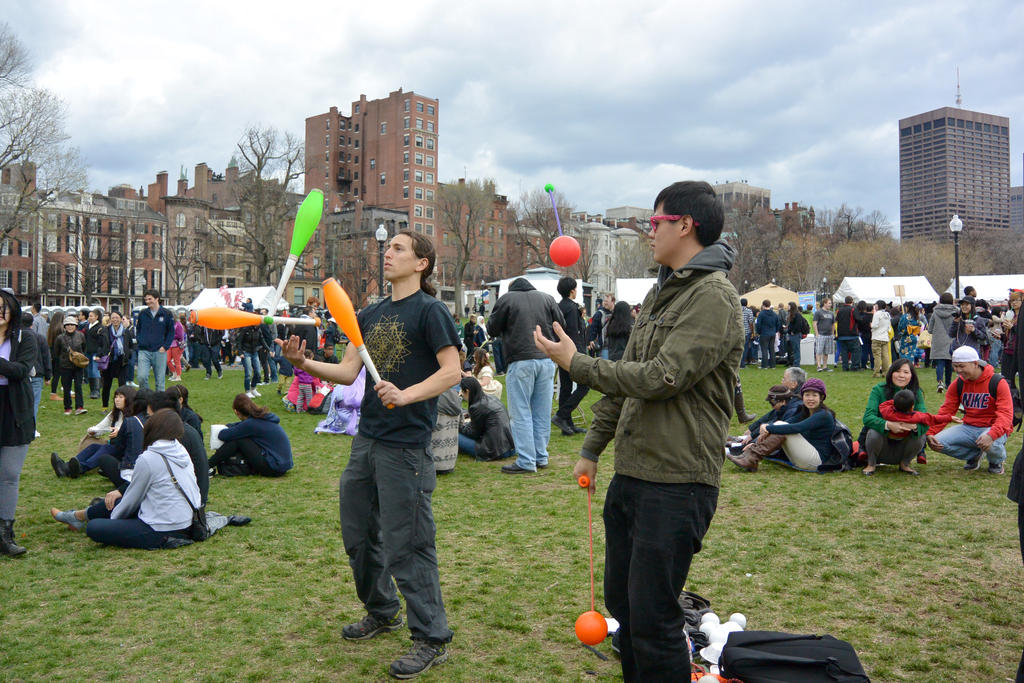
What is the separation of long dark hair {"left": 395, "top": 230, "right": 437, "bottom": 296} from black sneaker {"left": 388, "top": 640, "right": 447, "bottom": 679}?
1743 millimetres

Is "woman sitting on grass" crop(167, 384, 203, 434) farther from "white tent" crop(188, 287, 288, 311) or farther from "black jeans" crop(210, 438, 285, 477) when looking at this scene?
"white tent" crop(188, 287, 288, 311)

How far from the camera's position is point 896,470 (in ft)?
26.6

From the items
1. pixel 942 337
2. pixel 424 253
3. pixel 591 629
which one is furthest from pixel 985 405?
pixel 942 337

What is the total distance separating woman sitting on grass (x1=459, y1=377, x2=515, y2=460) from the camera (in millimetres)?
8922

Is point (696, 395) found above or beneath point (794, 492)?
above

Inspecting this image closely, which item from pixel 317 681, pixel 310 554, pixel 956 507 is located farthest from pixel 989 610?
pixel 310 554


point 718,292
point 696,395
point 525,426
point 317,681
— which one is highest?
point 718,292

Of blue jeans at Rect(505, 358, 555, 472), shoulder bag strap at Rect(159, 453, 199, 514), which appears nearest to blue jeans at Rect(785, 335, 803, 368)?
blue jeans at Rect(505, 358, 555, 472)

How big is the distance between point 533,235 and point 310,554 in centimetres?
6275

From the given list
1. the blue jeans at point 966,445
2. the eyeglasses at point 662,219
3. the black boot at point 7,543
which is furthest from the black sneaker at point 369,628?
the blue jeans at point 966,445

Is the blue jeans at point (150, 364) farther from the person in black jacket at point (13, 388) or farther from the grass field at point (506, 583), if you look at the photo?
the person in black jacket at point (13, 388)

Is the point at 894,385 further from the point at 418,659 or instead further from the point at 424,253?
the point at 418,659

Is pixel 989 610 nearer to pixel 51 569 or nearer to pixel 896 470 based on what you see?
pixel 896 470

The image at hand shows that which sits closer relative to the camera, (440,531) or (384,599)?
(384,599)
